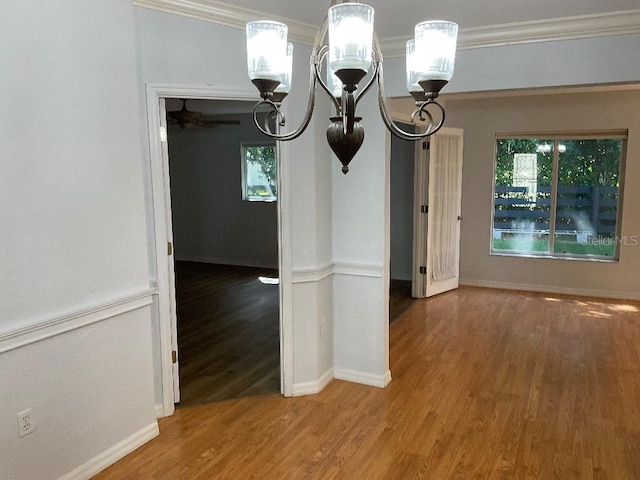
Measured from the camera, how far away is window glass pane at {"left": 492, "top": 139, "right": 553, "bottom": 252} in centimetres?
660

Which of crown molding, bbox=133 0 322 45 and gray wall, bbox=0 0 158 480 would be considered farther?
crown molding, bbox=133 0 322 45

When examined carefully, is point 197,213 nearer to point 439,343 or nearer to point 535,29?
point 439,343

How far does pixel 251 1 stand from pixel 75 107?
1.10 m

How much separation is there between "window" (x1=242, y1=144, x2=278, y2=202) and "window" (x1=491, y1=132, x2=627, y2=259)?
3349mm

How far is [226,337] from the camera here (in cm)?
475

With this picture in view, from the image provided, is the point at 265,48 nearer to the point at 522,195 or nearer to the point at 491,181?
the point at 491,181

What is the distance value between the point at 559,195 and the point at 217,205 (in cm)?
516

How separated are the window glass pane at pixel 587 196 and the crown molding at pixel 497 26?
3821 millimetres

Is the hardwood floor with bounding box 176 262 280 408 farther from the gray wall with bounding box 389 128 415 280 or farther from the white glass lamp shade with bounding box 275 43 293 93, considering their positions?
the white glass lamp shade with bounding box 275 43 293 93

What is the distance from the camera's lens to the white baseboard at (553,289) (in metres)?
6.18

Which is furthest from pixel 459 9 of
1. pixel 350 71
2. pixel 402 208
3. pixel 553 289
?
pixel 553 289

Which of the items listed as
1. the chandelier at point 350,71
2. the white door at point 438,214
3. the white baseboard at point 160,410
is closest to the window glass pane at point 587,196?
the white door at point 438,214

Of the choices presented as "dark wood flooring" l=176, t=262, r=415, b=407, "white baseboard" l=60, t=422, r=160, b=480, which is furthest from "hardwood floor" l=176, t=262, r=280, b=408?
"white baseboard" l=60, t=422, r=160, b=480

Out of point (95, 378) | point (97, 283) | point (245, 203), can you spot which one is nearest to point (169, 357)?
point (95, 378)
